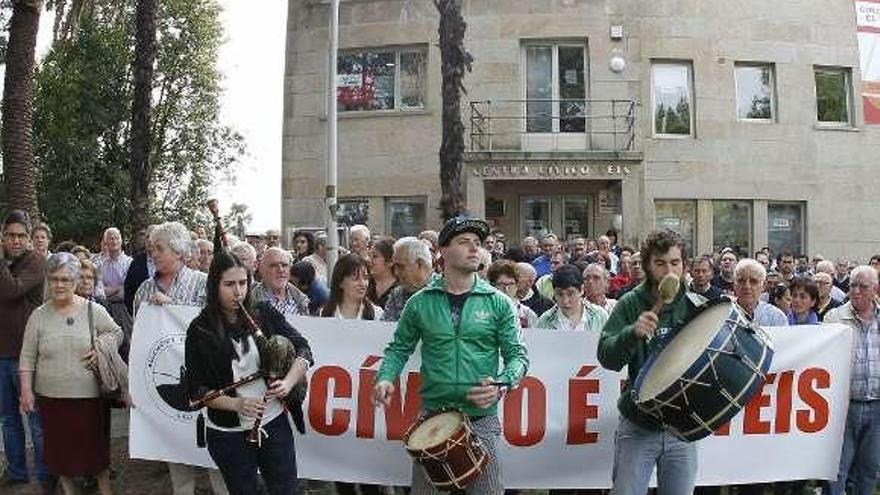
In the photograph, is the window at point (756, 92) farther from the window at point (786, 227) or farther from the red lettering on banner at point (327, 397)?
the red lettering on banner at point (327, 397)

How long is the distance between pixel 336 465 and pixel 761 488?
3.30 meters

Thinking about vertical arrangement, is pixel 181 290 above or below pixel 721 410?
above

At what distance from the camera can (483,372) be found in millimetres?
5672

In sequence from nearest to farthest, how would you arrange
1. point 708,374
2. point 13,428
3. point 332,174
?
point 708,374
point 13,428
point 332,174

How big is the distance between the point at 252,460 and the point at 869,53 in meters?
22.2

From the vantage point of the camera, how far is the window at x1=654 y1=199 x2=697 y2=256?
2288 cm

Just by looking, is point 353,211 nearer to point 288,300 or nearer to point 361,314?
point 288,300

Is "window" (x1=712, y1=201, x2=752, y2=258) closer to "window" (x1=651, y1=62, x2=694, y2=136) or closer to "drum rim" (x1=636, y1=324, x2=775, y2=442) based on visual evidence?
"window" (x1=651, y1=62, x2=694, y2=136)

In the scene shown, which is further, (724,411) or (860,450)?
(860,450)

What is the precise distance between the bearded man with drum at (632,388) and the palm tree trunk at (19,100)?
1206 centimetres

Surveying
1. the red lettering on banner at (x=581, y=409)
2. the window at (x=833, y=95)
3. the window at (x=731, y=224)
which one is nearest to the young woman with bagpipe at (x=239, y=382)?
the red lettering on banner at (x=581, y=409)

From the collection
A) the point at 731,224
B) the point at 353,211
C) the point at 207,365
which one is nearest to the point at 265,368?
the point at 207,365

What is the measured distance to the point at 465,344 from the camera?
566cm

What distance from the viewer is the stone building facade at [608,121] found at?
22.3 m
